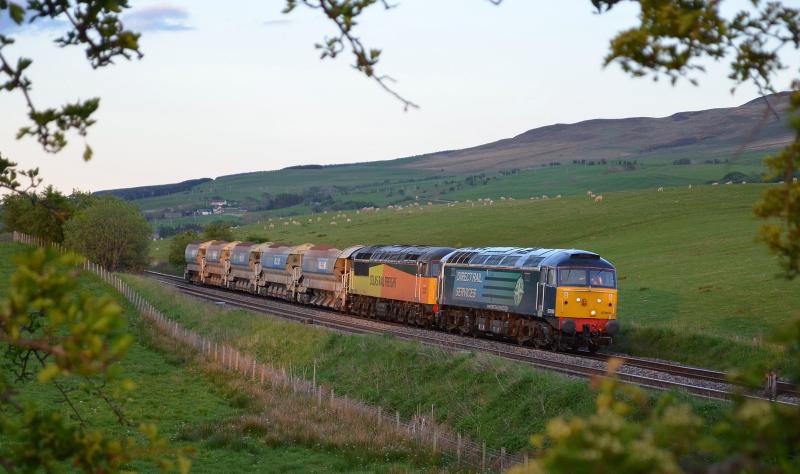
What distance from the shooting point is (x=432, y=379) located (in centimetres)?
3312

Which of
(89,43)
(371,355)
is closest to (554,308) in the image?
(371,355)

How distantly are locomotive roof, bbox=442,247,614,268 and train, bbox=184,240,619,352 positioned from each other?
0.16 ft

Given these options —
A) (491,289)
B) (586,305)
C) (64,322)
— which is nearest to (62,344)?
(64,322)

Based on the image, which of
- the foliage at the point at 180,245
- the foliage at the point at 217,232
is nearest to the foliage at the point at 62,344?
the foliage at the point at 217,232

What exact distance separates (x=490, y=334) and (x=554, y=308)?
30.6 ft

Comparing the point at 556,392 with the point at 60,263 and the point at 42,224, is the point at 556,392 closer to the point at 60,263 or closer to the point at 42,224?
the point at 60,263

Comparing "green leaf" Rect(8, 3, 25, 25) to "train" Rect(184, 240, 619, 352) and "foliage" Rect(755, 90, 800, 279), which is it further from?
"train" Rect(184, 240, 619, 352)

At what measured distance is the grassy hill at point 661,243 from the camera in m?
42.1

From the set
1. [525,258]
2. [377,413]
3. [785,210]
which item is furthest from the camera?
[525,258]

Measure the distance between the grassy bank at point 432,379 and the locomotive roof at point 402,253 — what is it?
297 inches

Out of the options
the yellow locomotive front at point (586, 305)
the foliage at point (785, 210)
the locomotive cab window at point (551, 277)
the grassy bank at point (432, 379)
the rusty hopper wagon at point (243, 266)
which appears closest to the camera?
the foliage at point (785, 210)

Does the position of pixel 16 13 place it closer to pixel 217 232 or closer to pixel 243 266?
pixel 243 266

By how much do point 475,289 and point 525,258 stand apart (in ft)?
12.5

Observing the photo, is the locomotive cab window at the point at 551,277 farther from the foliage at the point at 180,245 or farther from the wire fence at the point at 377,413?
the foliage at the point at 180,245
